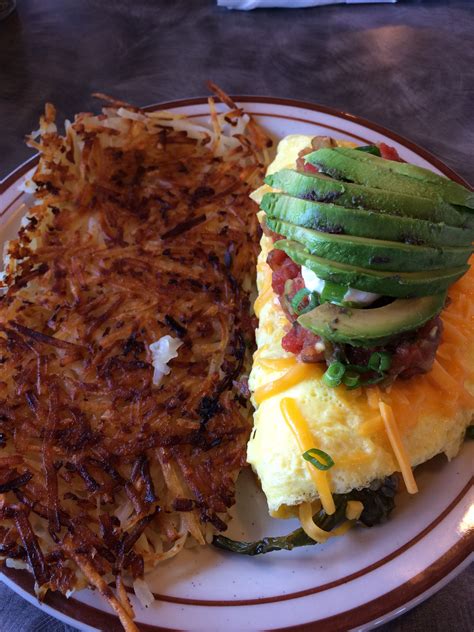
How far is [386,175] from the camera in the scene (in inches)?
67.4

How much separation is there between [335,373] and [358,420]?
172 millimetres

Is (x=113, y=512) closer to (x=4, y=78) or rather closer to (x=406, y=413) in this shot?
(x=406, y=413)

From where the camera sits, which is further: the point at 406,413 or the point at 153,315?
the point at 153,315

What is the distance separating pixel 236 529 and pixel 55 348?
104 cm

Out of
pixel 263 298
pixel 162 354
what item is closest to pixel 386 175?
pixel 263 298

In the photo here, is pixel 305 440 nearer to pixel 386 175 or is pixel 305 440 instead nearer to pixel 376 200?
pixel 376 200

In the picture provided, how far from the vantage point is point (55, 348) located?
7.53 feet

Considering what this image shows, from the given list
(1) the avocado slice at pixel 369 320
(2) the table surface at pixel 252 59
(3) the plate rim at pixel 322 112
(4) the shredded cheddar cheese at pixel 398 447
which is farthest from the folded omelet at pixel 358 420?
(2) the table surface at pixel 252 59

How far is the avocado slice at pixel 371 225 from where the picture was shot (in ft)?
5.22

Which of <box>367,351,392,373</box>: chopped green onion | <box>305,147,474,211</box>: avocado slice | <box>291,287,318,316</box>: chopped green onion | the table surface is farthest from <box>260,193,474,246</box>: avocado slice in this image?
the table surface

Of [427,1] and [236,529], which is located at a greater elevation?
[427,1]

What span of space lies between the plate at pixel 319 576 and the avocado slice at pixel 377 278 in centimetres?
71

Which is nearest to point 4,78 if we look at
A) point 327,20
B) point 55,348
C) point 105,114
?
point 105,114

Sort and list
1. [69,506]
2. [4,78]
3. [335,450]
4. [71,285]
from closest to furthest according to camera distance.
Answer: [335,450] → [69,506] → [71,285] → [4,78]
